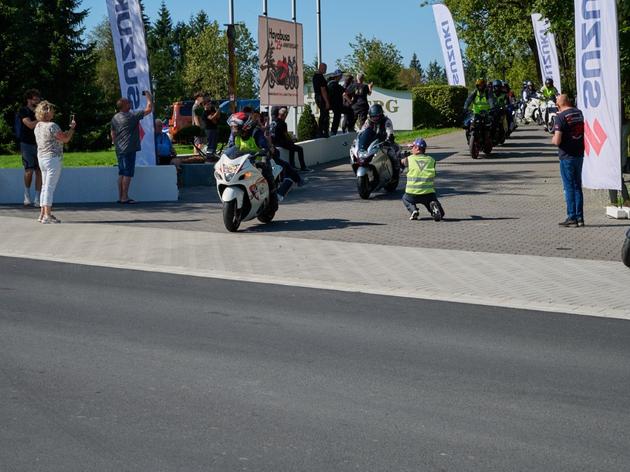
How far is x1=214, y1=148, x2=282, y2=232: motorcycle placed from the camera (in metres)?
15.3

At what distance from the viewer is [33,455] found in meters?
5.50

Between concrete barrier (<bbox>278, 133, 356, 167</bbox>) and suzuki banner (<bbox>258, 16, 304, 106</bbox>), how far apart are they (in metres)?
1.26

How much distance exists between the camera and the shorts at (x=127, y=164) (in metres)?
18.9

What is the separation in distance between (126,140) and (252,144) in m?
3.61

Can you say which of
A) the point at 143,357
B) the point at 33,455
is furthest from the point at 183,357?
the point at 33,455

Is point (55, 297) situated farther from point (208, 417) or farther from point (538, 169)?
point (538, 169)

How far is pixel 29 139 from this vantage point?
723 inches

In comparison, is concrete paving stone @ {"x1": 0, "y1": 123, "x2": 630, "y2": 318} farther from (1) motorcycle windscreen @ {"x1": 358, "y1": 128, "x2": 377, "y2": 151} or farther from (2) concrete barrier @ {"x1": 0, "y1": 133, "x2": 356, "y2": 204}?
(1) motorcycle windscreen @ {"x1": 358, "y1": 128, "x2": 377, "y2": 151}

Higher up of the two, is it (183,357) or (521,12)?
(521,12)

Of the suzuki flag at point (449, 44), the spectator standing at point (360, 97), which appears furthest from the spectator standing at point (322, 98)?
the suzuki flag at point (449, 44)

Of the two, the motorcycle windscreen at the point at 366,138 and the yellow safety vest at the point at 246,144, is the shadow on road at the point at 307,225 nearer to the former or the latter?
the yellow safety vest at the point at 246,144

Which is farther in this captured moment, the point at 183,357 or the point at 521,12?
the point at 521,12

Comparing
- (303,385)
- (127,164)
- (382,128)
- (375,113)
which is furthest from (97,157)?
(303,385)

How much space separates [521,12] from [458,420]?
52443 millimetres
